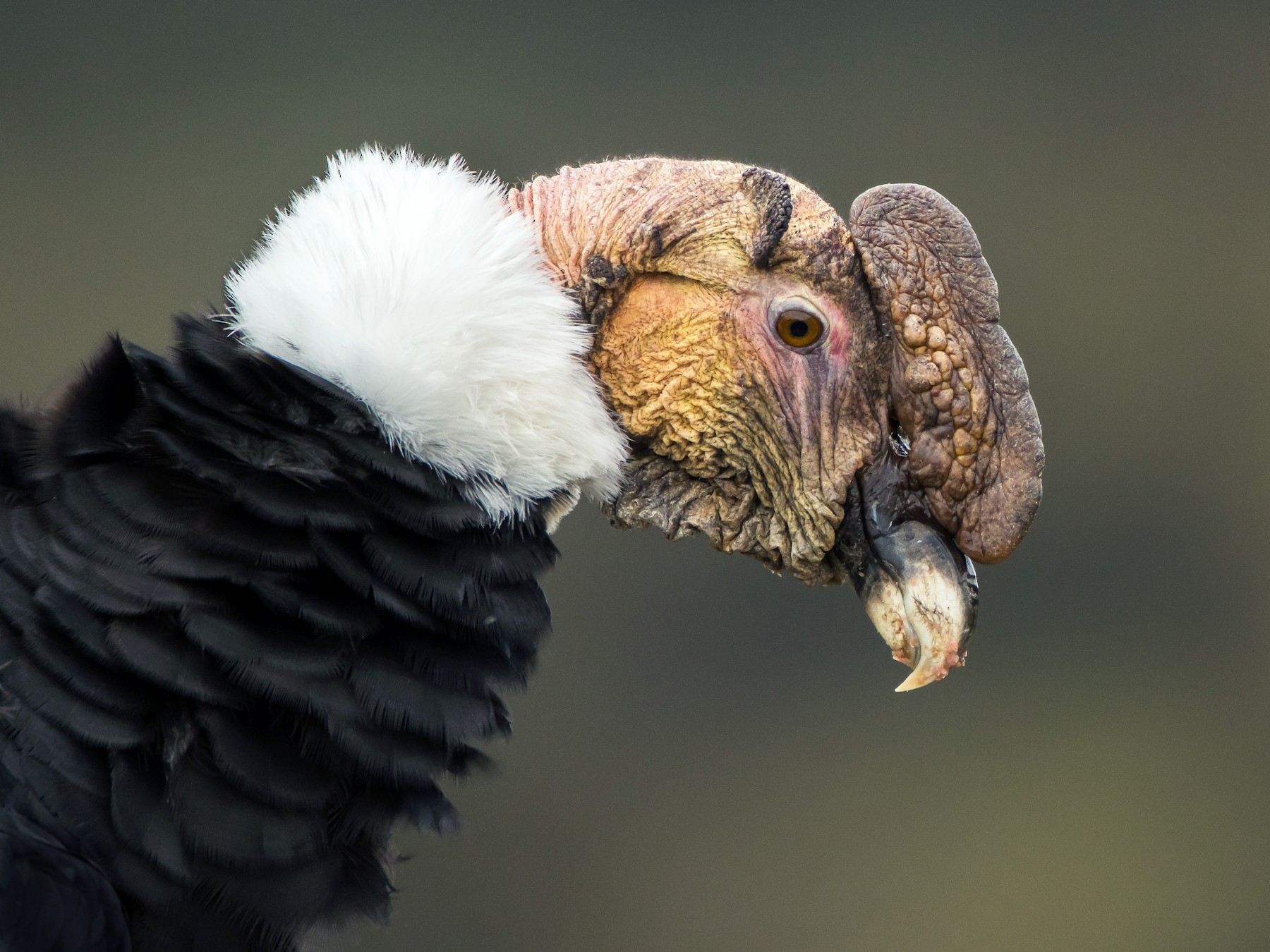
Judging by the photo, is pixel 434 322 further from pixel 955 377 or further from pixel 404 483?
pixel 955 377

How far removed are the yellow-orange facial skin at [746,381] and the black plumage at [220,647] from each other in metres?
0.36

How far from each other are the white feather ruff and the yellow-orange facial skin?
117 mm

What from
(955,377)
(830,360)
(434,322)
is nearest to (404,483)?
(434,322)

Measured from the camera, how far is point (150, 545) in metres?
1.60

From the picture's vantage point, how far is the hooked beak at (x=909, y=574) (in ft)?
6.33

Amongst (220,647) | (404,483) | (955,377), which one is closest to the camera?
(220,647)

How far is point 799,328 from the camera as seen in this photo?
195cm

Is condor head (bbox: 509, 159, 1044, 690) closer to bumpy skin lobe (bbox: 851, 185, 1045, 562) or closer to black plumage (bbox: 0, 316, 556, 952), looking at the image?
bumpy skin lobe (bbox: 851, 185, 1045, 562)

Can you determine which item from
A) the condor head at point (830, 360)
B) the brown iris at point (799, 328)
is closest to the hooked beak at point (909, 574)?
the condor head at point (830, 360)

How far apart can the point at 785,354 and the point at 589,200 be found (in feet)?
1.32

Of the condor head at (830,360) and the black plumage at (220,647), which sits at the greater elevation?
the condor head at (830,360)

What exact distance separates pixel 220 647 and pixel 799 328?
3.23ft

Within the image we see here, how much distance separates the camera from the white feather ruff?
1700 mm

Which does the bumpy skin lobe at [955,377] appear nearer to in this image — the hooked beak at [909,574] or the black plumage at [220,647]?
the hooked beak at [909,574]
